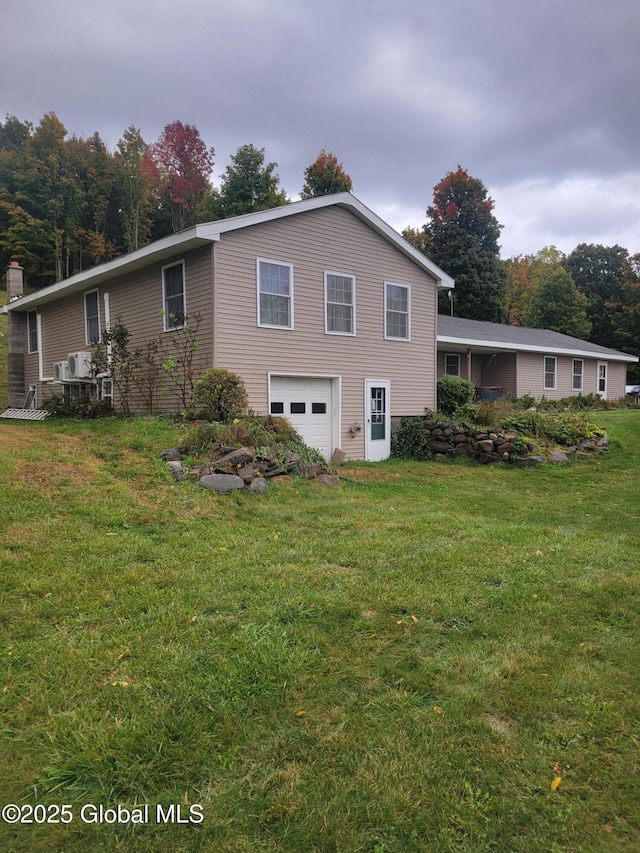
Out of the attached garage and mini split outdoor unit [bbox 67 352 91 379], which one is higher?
mini split outdoor unit [bbox 67 352 91 379]

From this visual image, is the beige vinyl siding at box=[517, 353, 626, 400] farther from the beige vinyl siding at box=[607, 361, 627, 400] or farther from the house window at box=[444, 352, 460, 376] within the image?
the house window at box=[444, 352, 460, 376]

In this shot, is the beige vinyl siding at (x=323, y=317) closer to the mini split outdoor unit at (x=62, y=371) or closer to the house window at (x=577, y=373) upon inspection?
the mini split outdoor unit at (x=62, y=371)

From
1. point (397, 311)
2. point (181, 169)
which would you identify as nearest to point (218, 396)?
point (397, 311)

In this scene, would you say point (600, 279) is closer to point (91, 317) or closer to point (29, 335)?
point (91, 317)

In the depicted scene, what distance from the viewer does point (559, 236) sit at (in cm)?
4312

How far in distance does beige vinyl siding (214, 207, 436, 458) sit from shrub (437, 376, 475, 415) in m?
0.51

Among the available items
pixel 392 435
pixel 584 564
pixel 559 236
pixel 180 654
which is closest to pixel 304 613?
pixel 180 654

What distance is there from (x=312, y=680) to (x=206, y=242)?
883cm

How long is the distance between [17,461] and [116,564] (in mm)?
3121

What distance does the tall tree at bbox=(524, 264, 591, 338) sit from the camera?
3303 cm

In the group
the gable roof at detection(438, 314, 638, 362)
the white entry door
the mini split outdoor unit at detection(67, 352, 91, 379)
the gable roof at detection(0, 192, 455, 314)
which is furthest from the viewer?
the gable roof at detection(438, 314, 638, 362)

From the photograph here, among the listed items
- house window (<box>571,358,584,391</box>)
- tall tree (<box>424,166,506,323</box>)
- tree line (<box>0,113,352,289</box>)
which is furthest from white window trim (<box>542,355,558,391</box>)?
tree line (<box>0,113,352,289</box>)

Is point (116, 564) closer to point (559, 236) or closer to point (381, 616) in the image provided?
point (381, 616)

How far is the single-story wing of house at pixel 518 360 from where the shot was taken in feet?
60.5
